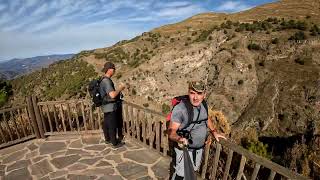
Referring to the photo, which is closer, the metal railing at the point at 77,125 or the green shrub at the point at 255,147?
the metal railing at the point at 77,125

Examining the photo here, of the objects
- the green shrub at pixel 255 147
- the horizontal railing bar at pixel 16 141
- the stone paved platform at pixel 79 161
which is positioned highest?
the horizontal railing bar at pixel 16 141

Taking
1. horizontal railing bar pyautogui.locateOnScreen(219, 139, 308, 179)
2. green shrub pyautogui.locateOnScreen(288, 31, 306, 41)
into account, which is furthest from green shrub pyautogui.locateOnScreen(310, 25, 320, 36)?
horizontal railing bar pyautogui.locateOnScreen(219, 139, 308, 179)

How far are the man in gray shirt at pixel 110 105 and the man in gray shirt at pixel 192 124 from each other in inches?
103

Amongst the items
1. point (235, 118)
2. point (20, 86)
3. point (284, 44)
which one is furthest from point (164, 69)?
point (20, 86)

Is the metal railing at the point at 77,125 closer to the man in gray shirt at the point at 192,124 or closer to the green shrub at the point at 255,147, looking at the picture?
the green shrub at the point at 255,147

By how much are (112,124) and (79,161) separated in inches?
42.0

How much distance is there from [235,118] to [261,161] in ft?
153

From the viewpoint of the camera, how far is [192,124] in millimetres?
3697

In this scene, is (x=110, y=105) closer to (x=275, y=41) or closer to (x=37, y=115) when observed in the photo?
(x=37, y=115)

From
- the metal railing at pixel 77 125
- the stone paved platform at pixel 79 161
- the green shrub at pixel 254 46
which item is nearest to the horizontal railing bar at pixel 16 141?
the metal railing at pixel 77 125

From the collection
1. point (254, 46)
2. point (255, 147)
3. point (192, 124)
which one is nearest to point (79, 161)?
point (192, 124)

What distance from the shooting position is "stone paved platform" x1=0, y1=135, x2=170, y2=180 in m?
5.77

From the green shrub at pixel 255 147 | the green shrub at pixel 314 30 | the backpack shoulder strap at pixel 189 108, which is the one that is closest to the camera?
the backpack shoulder strap at pixel 189 108

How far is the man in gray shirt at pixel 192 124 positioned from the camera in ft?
11.3
